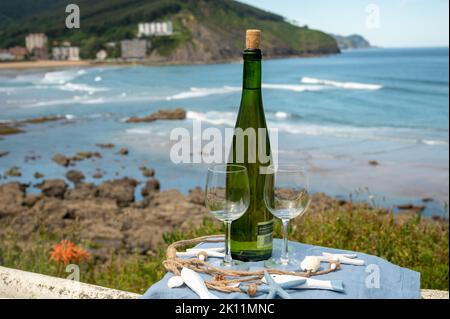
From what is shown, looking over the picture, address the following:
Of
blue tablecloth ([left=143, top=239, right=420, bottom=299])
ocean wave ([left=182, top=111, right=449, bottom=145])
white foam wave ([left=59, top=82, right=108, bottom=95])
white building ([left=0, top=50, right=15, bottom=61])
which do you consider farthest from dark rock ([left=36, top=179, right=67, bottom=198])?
white foam wave ([left=59, top=82, right=108, bottom=95])

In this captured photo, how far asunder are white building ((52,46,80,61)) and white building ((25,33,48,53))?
354cm

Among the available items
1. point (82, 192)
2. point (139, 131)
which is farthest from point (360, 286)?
point (139, 131)

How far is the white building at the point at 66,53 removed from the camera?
3409 centimetres

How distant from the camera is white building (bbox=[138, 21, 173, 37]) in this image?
39250 millimetres

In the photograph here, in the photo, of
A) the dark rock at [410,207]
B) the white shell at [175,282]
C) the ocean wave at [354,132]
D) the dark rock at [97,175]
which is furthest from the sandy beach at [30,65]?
the white shell at [175,282]

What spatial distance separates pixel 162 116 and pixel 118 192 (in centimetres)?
1158

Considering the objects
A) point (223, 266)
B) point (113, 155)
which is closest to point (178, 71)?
point (113, 155)

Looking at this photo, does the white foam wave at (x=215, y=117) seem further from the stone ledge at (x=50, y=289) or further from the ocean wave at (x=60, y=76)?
the stone ledge at (x=50, y=289)

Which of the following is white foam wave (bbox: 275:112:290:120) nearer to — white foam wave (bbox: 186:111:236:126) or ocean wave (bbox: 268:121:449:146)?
ocean wave (bbox: 268:121:449:146)

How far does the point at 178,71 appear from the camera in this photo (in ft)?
137

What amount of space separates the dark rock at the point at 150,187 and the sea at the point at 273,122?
51 centimetres
